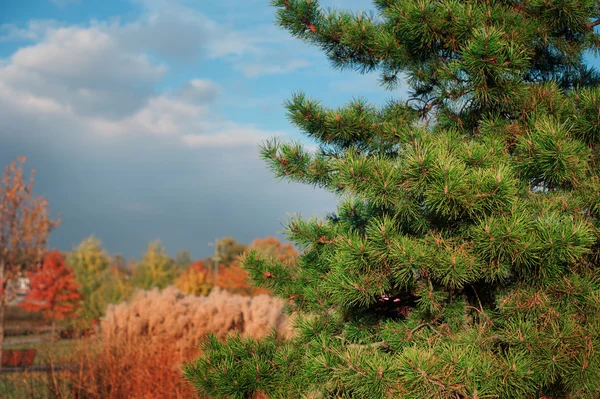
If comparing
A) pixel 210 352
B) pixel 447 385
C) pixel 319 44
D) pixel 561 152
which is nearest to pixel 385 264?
pixel 447 385

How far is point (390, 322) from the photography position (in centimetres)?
343

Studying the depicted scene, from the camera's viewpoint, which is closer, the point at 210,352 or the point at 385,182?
the point at 385,182

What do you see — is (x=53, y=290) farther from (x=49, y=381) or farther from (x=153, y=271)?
(x=49, y=381)

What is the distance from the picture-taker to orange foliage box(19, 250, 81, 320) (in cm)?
2212

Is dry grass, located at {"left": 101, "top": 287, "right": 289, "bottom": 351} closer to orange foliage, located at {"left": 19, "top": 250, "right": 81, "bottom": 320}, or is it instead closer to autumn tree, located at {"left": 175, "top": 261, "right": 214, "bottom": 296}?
autumn tree, located at {"left": 175, "top": 261, "right": 214, "bottom": 296}

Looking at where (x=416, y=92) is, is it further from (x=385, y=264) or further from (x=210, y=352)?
(x=210, y=352)

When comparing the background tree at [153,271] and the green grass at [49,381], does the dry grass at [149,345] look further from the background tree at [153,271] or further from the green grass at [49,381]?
the background tree at [153,271]

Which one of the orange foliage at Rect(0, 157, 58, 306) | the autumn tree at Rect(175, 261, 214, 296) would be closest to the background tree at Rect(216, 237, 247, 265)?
the autumn tree at Rect(175, 261, 214, 296)

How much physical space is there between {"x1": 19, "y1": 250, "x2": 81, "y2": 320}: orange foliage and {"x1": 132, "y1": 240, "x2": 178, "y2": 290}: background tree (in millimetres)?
3011

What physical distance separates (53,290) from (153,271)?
15.7ft

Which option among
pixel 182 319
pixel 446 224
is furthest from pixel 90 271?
pixel 446 224

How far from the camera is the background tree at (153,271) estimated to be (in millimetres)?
25453

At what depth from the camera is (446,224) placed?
3.25 meters

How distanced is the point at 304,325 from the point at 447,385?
4.52ft
